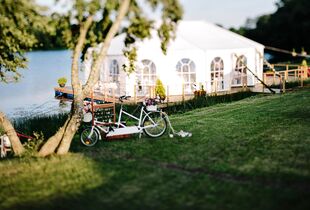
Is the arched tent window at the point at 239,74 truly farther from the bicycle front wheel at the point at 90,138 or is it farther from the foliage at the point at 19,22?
the foliage at the point at 19,22

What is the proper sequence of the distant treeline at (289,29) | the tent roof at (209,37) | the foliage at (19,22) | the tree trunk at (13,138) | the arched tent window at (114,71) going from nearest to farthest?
the foliage at (19,22) < the tree trunk at (13,138) < the tent roof at (209,37) < the arched tent window at (114,71) < the distant treeline at (289,29)

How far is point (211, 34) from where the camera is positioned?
2647 centimetres

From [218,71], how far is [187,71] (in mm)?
1812

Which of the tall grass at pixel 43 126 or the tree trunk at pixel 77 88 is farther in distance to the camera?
the tall grass at pixel 43 126

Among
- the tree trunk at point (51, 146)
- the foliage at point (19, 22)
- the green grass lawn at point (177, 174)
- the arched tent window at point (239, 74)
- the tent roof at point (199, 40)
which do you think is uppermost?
the tent roof at point (199, 40)

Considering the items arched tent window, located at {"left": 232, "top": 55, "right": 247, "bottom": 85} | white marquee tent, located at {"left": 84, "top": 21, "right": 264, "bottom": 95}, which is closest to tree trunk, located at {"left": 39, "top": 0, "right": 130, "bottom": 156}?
white marquee tent, located at {"left": 84, "top": 21, "right": 264, "bottom": 95}

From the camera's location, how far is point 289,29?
63.5 metres

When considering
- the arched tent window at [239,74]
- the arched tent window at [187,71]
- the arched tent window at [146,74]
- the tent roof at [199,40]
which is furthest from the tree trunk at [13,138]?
the arched tent window at [239,74]

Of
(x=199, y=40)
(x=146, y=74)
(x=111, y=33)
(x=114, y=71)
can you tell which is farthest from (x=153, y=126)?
(x=199, y=40)

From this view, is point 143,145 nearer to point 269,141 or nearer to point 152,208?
point 269,141

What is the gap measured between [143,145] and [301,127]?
4259 mm

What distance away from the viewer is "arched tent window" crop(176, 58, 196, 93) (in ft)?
76.7

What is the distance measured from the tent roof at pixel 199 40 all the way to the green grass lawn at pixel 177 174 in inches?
493

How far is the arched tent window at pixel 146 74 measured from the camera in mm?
23375
